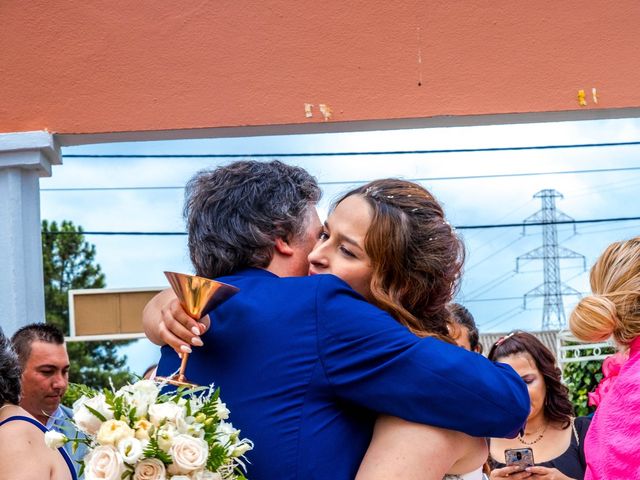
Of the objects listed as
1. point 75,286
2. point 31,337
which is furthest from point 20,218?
point 75,286

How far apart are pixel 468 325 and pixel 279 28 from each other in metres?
1.95

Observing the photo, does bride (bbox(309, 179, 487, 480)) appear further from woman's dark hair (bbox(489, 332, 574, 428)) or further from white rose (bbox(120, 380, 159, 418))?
woman's dark hair (bbox(489, 332, 574, 428))

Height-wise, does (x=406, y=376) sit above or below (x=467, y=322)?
above

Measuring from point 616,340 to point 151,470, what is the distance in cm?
186

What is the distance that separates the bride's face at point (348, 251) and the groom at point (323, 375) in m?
0.18

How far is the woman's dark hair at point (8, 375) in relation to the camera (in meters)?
3.99

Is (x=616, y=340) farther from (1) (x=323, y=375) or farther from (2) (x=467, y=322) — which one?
(2) (x=467, y=322)

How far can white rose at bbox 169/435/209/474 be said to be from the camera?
2.33m

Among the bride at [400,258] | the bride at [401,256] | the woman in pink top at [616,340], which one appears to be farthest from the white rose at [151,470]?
the woman in pink top at [616,340]

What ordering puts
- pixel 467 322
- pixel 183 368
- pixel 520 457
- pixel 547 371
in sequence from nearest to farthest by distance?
pixel 183 368
pixel 520 457
pixel 467 322
pixel 547 371

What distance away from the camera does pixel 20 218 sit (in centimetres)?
555

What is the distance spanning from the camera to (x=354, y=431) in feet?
8.27

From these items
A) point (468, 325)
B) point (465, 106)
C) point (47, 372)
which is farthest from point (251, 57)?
point (47, 372)

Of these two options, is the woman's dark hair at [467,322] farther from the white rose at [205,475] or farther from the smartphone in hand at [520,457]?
the white rose at [205,475]
